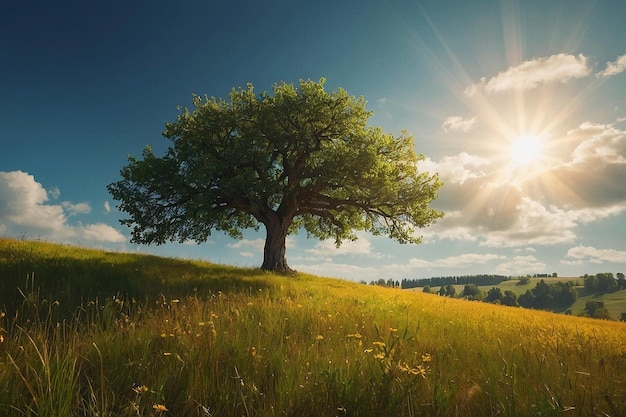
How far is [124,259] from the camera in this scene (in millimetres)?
18812

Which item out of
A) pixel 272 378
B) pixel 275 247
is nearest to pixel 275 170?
pixel 275 247

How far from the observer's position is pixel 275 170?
25.7m

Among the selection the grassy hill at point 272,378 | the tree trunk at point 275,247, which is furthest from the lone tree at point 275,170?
the grassy hill at point 272,378

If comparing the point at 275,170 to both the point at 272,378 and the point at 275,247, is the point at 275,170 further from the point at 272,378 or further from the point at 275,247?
the point at 272,378

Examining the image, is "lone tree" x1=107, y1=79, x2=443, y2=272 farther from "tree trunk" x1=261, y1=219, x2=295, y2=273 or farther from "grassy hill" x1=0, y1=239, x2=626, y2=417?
"grassy hill" x1=0, y1=239, x2=626, y2=417

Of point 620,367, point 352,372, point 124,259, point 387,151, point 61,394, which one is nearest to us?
point 61,394

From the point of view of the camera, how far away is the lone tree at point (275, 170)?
22250 millimetres

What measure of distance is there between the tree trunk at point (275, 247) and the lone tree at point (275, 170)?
69mm

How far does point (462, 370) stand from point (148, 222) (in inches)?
885

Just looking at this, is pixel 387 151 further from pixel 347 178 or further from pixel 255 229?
pixel 255 229

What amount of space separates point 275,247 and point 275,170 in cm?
538

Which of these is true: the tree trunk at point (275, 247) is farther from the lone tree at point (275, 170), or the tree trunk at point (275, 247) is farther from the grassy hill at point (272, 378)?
the grassy hill at point (272, 378)

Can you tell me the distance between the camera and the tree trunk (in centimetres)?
2494

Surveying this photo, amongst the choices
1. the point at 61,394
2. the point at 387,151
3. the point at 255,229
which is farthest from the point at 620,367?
the point at 255,229
